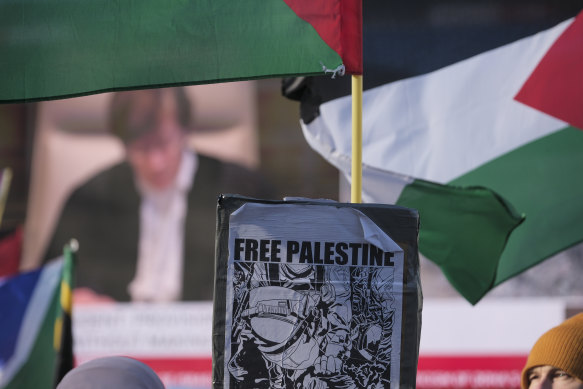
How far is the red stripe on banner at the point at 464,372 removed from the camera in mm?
7141

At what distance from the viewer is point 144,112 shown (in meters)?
7.80

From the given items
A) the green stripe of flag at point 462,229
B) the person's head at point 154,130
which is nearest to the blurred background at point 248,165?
the person's head at point 154,130

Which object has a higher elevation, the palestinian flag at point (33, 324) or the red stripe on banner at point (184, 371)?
the palestinian flag at point (33, 324)

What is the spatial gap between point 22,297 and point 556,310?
4.50 meters

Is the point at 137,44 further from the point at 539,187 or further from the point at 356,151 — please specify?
the point at 539,187

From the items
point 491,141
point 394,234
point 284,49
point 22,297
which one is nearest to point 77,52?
point 284,49

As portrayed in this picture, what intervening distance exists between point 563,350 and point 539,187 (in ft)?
4.89

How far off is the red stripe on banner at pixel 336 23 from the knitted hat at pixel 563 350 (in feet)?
3.27

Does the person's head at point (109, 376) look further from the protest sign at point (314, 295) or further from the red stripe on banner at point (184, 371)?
the red stripe on banner at point (184, 371)

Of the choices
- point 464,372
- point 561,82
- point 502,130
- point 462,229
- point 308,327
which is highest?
point 561,82

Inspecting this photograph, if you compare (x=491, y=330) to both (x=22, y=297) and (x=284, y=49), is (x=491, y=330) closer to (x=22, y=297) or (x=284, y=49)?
(x=22, y=297)

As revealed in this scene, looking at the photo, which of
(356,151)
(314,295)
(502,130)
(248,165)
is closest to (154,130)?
(248,165)

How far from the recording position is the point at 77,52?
2.64 metres

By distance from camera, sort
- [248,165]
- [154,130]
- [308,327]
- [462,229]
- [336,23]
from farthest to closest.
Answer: [154,130] → [248,165] → [462,229] → [336,23] → [308,327]
